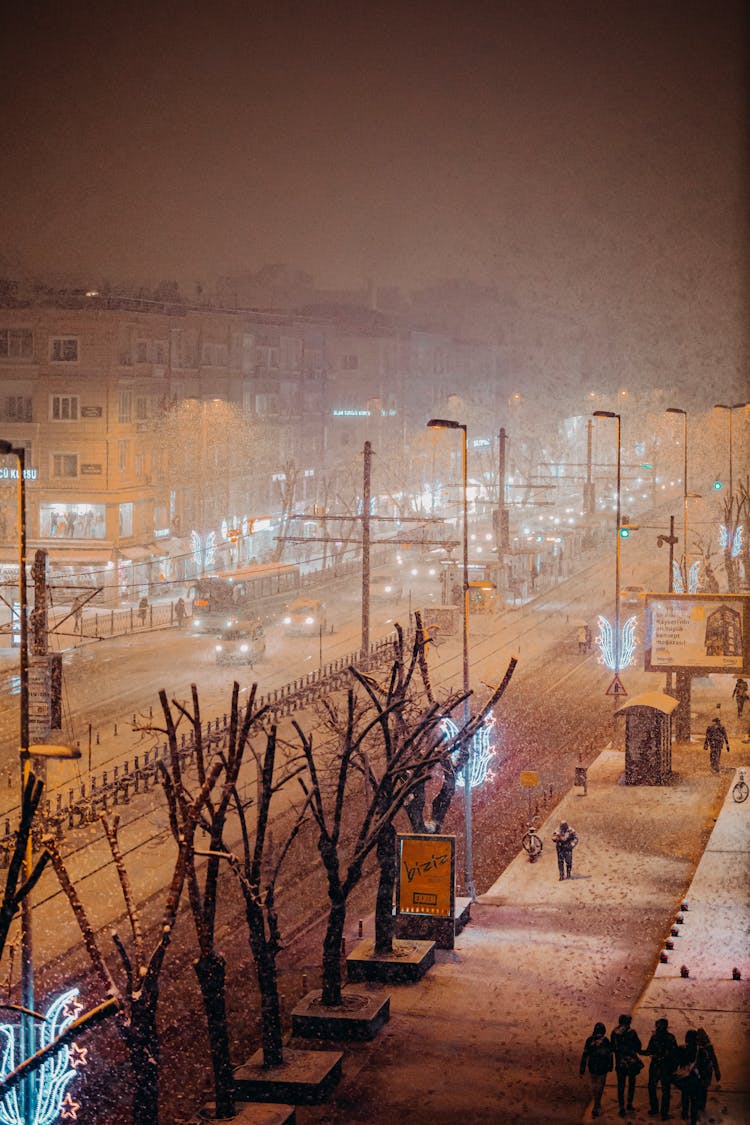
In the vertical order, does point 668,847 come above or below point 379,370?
below

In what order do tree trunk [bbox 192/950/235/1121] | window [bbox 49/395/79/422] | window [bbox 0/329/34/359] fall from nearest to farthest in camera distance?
1. tree trunk [bbox 192/950/235/1121]
2. window [bbox 49/395/79/422]
3. window [bbox 0/329/34/359]

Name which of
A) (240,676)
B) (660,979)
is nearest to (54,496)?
(240,676)

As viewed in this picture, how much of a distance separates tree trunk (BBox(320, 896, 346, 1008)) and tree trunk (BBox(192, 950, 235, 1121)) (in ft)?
8.73

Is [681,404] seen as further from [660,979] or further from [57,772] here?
[660,979]

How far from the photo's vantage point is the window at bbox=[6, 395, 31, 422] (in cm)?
6028

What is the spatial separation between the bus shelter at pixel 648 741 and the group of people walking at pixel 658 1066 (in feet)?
49.5

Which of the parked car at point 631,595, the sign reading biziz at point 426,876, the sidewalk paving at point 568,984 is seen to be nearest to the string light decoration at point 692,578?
the parked car at point 631,595

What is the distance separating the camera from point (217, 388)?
73625 mm

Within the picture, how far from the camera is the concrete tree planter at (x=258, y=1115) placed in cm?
1452

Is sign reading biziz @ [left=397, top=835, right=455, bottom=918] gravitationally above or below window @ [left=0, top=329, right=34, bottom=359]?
below

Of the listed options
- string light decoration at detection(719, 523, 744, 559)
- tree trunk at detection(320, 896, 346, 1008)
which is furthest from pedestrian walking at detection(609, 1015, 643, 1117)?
string light decoration at detection(719, 523, 744, 559)

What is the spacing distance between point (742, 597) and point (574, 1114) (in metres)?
18.8

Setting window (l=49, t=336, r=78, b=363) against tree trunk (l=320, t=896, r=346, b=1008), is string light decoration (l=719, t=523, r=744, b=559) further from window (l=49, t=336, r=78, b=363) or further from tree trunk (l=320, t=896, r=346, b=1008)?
tree trunk (l=320, t=896, r=346, b=1008)

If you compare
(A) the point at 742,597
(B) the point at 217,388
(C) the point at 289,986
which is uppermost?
(B) the point at 217,388
